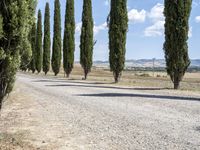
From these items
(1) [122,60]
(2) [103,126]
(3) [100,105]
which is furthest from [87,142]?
(1) [122,60]

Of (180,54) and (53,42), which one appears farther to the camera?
(53,42)

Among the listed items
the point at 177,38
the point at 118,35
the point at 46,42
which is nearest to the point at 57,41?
the point at 46,42

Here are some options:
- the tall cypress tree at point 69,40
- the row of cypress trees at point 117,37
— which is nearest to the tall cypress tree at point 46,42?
the row of cypress trees at point 117,37

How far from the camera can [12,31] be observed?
10.3m

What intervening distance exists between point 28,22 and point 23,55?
48.9 inches

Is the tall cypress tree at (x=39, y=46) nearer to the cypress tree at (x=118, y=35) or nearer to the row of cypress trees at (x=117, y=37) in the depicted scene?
the row of cypress trees at (x=117, y=37)

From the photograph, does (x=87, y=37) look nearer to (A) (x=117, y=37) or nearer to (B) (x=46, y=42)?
(A) (x=117, y=37)

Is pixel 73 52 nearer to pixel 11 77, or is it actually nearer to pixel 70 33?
pixel 70 33

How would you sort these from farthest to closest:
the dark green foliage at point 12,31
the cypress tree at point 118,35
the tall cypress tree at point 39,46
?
the tall cypress tree at point 39,46, the cypress tree at point 118,35, the dark green foliage at point 12,31

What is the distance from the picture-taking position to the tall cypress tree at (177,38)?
3031 centimetres

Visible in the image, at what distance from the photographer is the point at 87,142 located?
392 inches

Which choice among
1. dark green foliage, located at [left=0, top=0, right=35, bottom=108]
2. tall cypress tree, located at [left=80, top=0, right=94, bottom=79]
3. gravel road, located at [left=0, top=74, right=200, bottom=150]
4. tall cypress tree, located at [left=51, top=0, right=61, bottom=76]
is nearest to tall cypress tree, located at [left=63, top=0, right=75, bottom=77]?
tall cypress tree, located at [left=51, top=0, right=61, bottom=76]

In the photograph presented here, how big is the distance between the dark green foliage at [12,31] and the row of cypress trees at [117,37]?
2093cm

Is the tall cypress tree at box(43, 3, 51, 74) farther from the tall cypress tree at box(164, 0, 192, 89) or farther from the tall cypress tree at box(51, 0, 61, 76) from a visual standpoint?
the tall cypress tree at box(164, 0, 192, 89)
